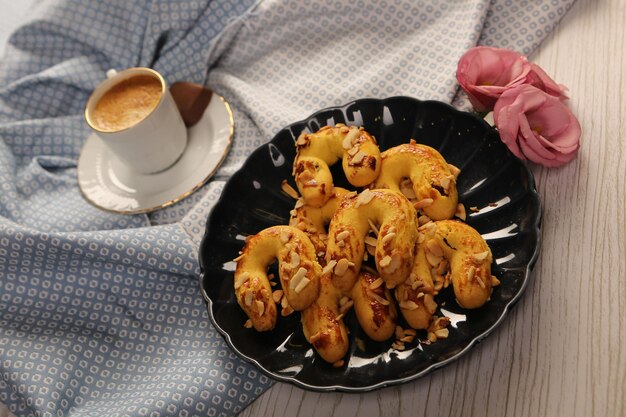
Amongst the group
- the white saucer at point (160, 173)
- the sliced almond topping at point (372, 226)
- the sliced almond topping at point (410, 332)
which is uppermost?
the sliced almond topping at point (372, 226)

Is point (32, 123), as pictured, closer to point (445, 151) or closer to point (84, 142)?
point (84, 142)

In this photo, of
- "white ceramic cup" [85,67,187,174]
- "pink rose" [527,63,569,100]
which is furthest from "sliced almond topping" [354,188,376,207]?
"white ceramic cup" [85,67,187,174]

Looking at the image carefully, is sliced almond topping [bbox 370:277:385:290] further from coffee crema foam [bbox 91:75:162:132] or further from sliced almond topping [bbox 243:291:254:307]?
coffee crema foam [bbox 91:75:162:132]

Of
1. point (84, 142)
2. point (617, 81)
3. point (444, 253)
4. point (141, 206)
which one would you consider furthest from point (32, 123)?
point (617, 81)

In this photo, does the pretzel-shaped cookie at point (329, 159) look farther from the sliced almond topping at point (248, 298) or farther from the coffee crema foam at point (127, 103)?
the coffee crema foam at point (127, 103)

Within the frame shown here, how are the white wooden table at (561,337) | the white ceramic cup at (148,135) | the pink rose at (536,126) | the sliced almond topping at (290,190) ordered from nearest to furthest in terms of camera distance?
the white wooden table at (561,337) → the pink rose at (536,126) → the sliced almond topping at (290,190) → the white ceramic cup at (148,135)

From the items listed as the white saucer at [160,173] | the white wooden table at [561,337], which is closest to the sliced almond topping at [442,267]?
the white wooden table at [561,337]

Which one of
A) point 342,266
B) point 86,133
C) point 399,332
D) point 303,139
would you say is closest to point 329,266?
point 342,266
